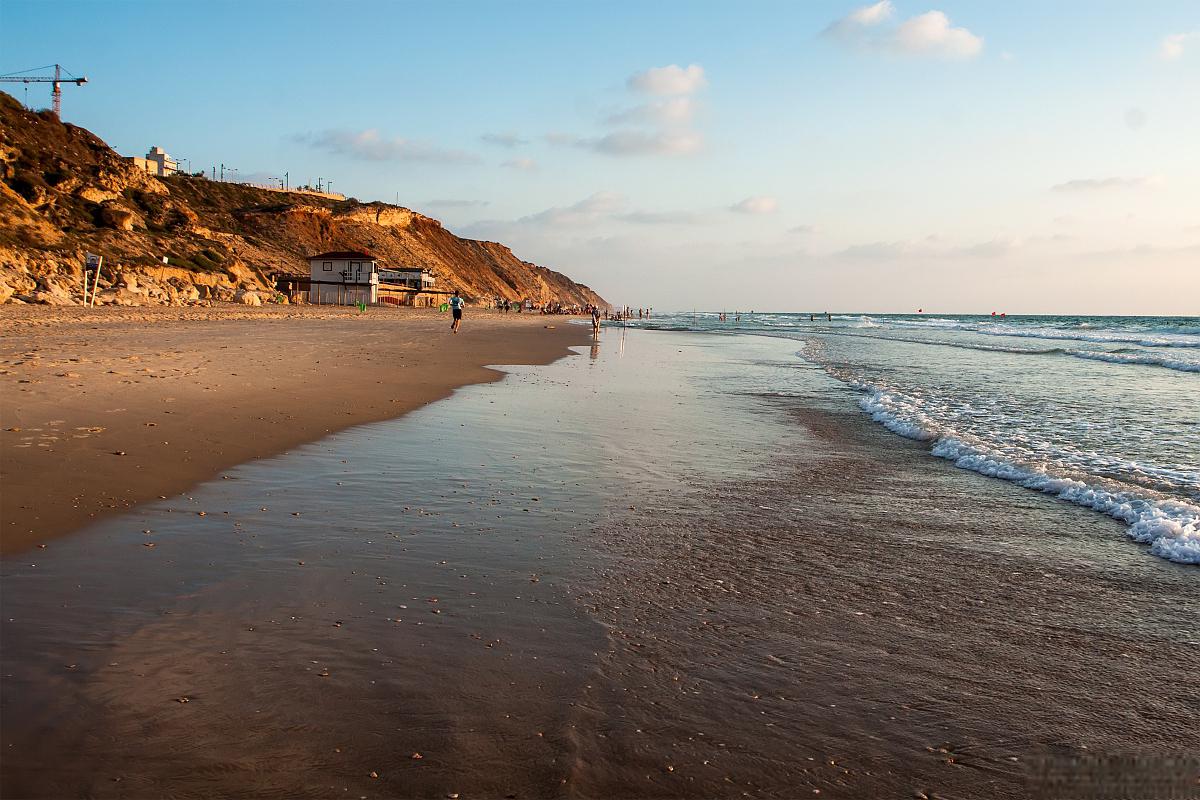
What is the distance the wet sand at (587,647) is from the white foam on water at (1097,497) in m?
0.31

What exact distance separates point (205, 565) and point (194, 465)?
10.3ft

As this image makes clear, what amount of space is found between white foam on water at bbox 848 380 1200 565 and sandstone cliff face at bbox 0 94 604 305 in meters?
34.6

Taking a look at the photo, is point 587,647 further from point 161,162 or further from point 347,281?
point 161,162

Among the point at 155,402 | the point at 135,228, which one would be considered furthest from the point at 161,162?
the point at 155,402

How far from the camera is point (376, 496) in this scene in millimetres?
7312

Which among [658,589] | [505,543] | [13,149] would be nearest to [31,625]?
[505,543]

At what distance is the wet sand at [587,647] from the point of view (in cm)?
310

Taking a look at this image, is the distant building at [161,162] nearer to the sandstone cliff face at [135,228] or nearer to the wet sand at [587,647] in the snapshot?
the sandstone cliff face at [135,228]

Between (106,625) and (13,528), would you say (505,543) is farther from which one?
(13,528)

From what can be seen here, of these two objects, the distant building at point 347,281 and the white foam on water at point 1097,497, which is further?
the distant building at point 347,281

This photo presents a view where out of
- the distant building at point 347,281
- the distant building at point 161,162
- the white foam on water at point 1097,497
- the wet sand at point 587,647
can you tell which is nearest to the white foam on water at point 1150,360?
the white foam on water at point 1097,497

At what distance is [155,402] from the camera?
10.7 meters

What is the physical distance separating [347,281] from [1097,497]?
76.8 metres

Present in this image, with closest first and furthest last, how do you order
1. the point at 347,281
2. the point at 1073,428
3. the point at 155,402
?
the point at 155,402, the point at 1073,428, the point at 347,281
